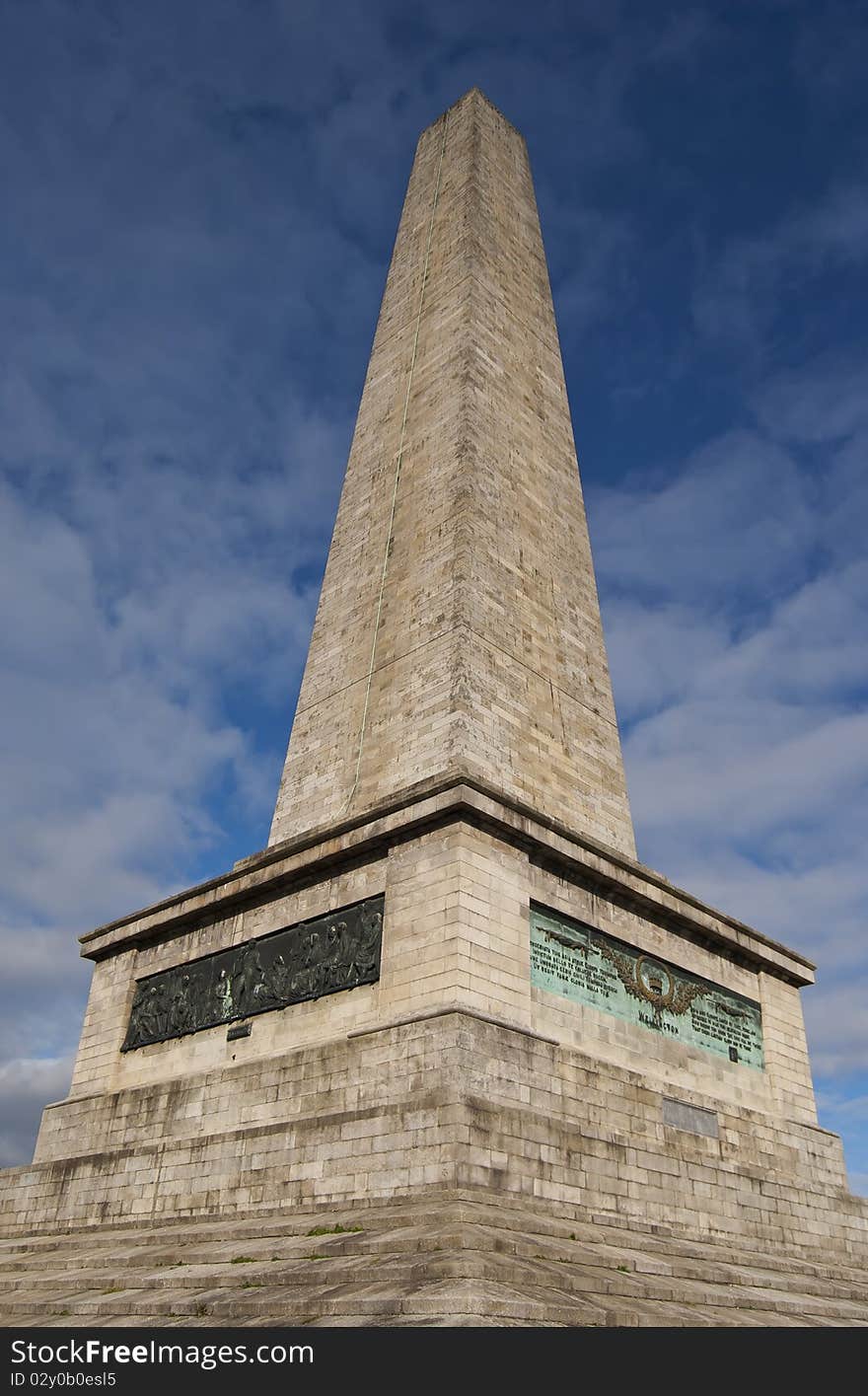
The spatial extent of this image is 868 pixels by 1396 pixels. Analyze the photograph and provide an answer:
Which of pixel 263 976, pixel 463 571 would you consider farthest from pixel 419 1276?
pixel 463 571

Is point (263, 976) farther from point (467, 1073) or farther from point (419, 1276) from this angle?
point (419, 1276)

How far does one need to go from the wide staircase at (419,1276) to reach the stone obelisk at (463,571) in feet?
16.5

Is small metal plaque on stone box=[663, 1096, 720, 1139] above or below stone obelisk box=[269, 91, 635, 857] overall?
below

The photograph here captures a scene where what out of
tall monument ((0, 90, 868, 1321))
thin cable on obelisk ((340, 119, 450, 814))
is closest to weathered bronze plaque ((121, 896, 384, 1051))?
tall monument ((0, 90, 868, 1321))

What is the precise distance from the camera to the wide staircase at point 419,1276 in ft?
25.3

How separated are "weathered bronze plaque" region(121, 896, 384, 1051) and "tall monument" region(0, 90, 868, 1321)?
5 cm

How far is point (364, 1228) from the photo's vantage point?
10.0 meters

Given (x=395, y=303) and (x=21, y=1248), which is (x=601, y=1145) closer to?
(x=21, y=1248)

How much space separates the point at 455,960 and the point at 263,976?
12.3 feet

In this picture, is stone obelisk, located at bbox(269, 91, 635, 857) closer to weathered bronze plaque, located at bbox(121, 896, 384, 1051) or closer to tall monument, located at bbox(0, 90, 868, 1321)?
tall monument, located at bbox(0, 90, 868, 1321)

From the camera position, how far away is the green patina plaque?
523 inches

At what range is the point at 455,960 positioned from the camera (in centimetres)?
1180
